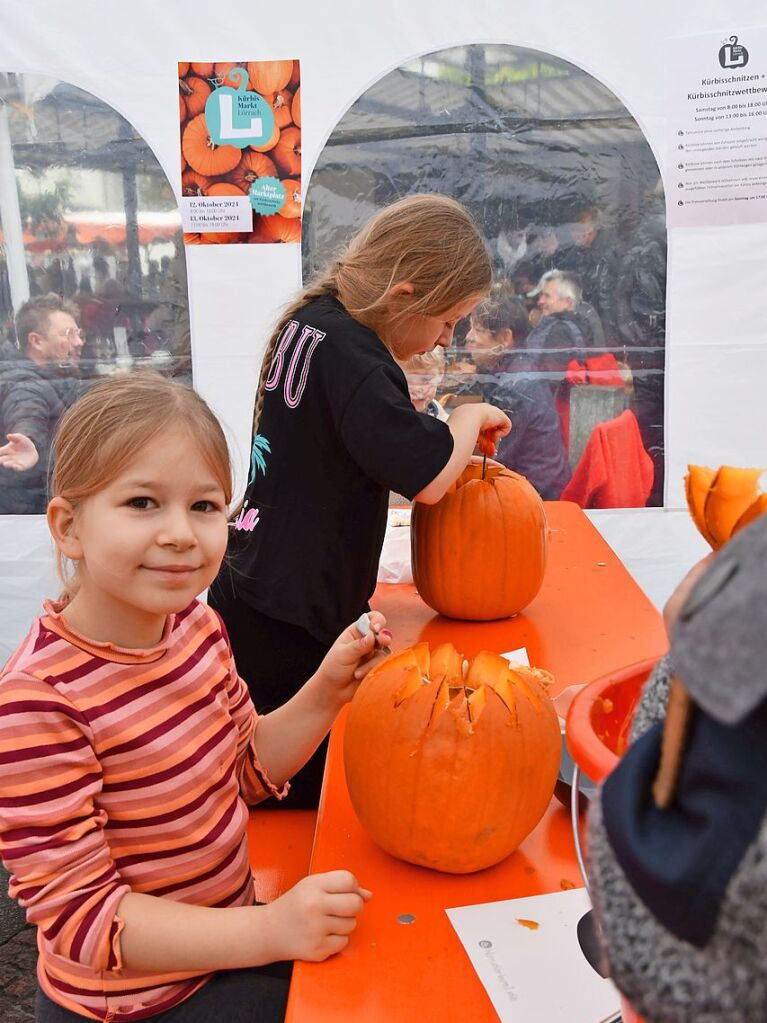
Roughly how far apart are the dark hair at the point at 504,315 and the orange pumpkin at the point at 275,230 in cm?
67

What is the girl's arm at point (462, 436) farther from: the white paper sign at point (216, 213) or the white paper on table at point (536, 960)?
the white paper sign at point (216, 213)

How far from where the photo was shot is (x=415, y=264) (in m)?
1.64

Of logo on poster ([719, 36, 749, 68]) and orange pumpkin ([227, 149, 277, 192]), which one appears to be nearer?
logo on poster ([719, 36, 749, 68])

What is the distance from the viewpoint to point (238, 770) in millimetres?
1188

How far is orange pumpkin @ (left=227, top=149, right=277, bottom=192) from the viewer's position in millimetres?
2945

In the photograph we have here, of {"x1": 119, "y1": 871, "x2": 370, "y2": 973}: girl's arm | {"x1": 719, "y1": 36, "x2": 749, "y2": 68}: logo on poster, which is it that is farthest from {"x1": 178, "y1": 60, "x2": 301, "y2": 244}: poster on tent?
{"x1": 119, "y1": 871, "x2": 370, "y2": 973}: girl's arm

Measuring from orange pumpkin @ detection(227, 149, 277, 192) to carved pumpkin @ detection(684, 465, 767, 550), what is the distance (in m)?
2.71

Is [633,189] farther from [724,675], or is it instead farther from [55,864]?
[724,675]

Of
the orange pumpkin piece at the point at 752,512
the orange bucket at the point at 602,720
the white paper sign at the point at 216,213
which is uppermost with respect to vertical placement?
the white paper sign at the point at 216,213

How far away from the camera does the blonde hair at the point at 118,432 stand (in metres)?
1.00

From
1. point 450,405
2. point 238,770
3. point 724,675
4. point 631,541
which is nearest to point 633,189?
point 450,405

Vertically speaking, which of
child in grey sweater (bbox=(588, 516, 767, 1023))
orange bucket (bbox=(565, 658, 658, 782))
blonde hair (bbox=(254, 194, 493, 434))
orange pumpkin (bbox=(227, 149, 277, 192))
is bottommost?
orange bucket (bbox=(565, 658, 658, 782))

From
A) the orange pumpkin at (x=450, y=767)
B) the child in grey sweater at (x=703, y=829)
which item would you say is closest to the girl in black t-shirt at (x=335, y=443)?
the orange pumpkin at (x=450, y=767)

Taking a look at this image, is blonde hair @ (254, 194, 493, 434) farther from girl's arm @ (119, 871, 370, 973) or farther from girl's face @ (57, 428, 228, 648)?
girl's arm @ (119, 871, 370, 973)
